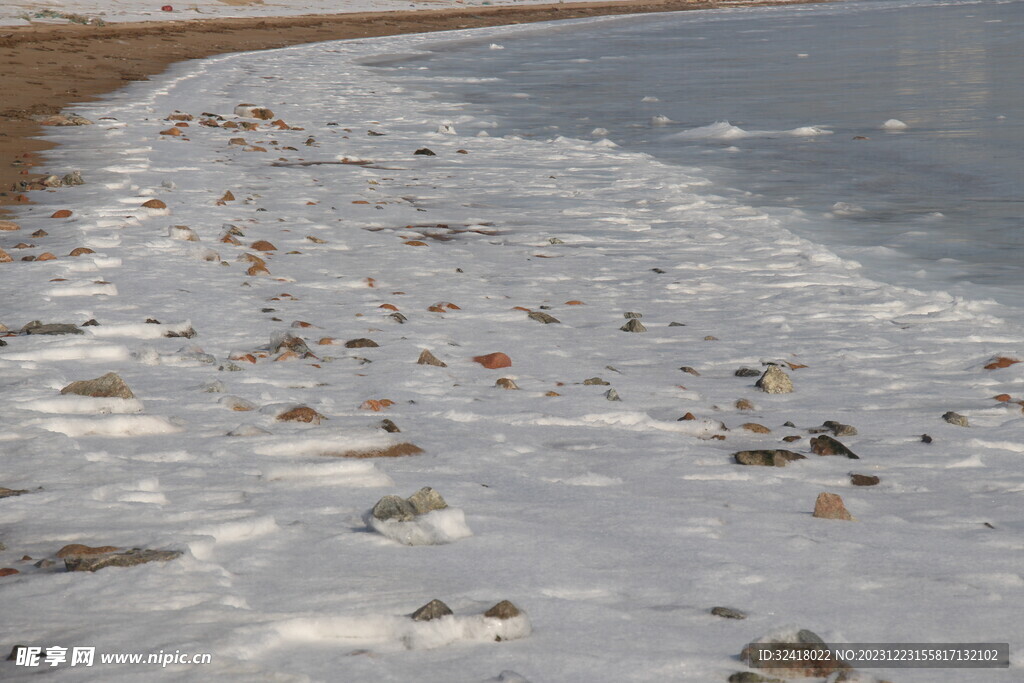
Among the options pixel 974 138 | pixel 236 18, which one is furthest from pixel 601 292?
pixel 236 18

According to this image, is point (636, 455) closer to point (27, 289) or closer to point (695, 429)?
point (695, 429)

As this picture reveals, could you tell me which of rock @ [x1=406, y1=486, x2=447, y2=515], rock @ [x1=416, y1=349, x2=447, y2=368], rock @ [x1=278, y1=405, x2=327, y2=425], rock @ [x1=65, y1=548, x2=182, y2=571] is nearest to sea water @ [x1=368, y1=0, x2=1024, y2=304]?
rock @ [x1=416, y1=349, x2=447, y2=368]

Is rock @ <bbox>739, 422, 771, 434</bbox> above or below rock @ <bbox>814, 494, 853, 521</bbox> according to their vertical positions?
below

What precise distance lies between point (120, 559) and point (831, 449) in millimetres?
2240

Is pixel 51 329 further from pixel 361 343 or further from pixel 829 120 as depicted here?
pixel 829 120

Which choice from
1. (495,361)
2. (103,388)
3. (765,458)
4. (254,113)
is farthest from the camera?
(254,113)

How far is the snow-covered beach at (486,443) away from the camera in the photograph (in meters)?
2.08

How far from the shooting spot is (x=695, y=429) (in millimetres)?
3609

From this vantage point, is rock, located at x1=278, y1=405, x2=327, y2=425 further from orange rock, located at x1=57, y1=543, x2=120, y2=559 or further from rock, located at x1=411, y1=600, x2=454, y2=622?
rock, located at x1=411, y1=600, x2=454, y2=622

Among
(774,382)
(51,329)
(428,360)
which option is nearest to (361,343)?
(428,360)

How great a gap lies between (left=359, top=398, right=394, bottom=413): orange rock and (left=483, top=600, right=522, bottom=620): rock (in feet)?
5.23

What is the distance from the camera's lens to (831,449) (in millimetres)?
3369

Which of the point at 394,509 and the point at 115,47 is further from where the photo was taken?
the point at 115,47

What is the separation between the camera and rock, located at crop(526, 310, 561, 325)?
509 cm
